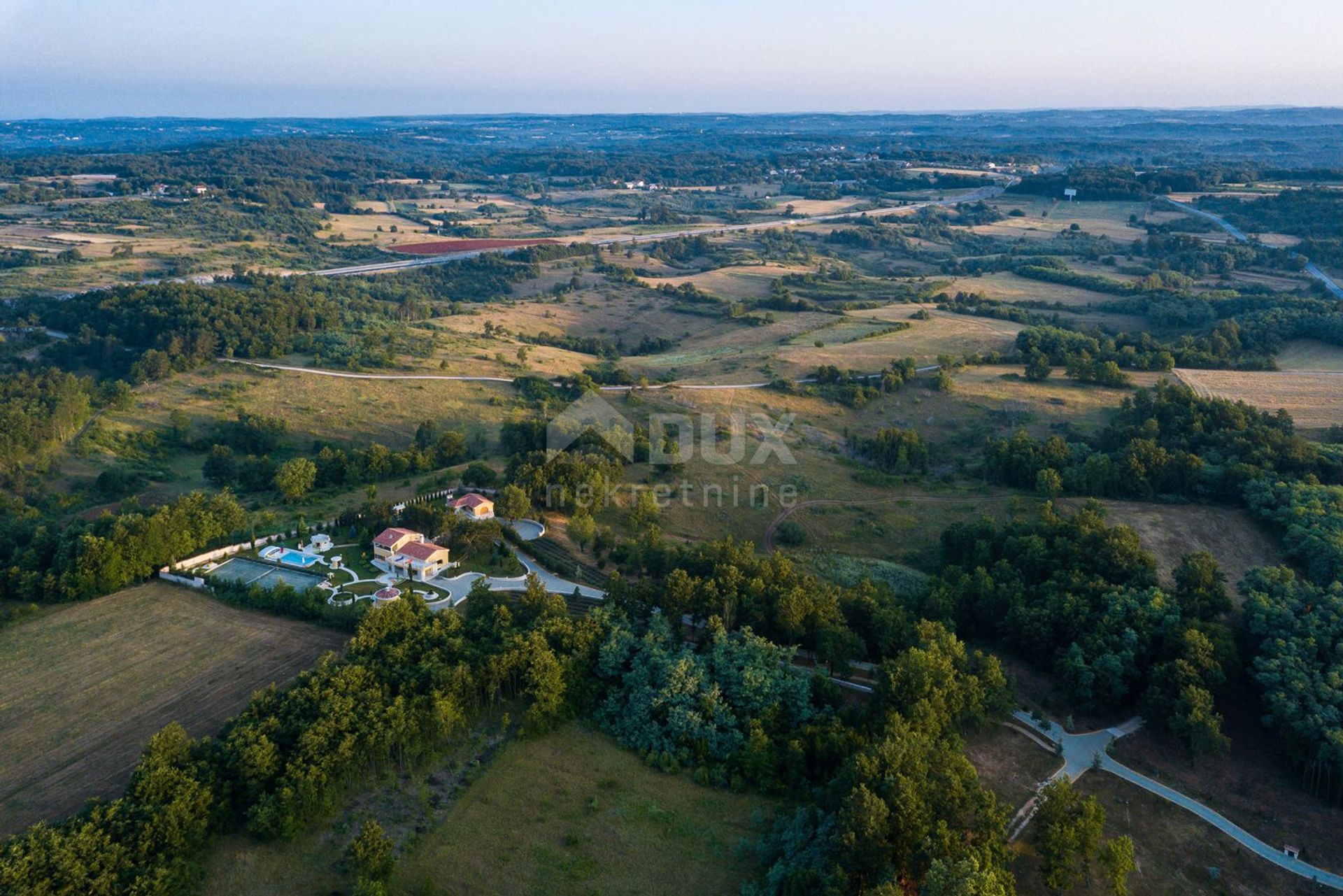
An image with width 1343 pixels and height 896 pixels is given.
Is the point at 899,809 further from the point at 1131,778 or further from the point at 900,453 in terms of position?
the point at 900,453

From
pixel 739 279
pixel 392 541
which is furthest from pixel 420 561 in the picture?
pixel 739 279

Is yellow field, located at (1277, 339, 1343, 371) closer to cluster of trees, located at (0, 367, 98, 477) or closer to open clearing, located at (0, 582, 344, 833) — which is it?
open clearing, located at (0, 582, 344, 833)

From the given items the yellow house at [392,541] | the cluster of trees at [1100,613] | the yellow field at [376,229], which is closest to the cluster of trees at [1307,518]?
the cluster of trees at [1100,613]

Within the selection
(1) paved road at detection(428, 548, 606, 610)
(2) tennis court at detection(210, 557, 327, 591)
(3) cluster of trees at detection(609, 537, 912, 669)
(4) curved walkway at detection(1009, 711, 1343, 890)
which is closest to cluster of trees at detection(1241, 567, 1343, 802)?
(4) curved walkway at detection(1009, 711, 1343, 890)

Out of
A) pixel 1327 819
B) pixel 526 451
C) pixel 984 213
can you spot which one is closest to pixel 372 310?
pixel 526 451

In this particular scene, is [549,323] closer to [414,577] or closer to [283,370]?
[283,370]

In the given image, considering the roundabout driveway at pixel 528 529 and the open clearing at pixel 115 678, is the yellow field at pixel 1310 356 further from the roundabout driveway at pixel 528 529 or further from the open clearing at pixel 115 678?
the open clearing at pixel 115 678
